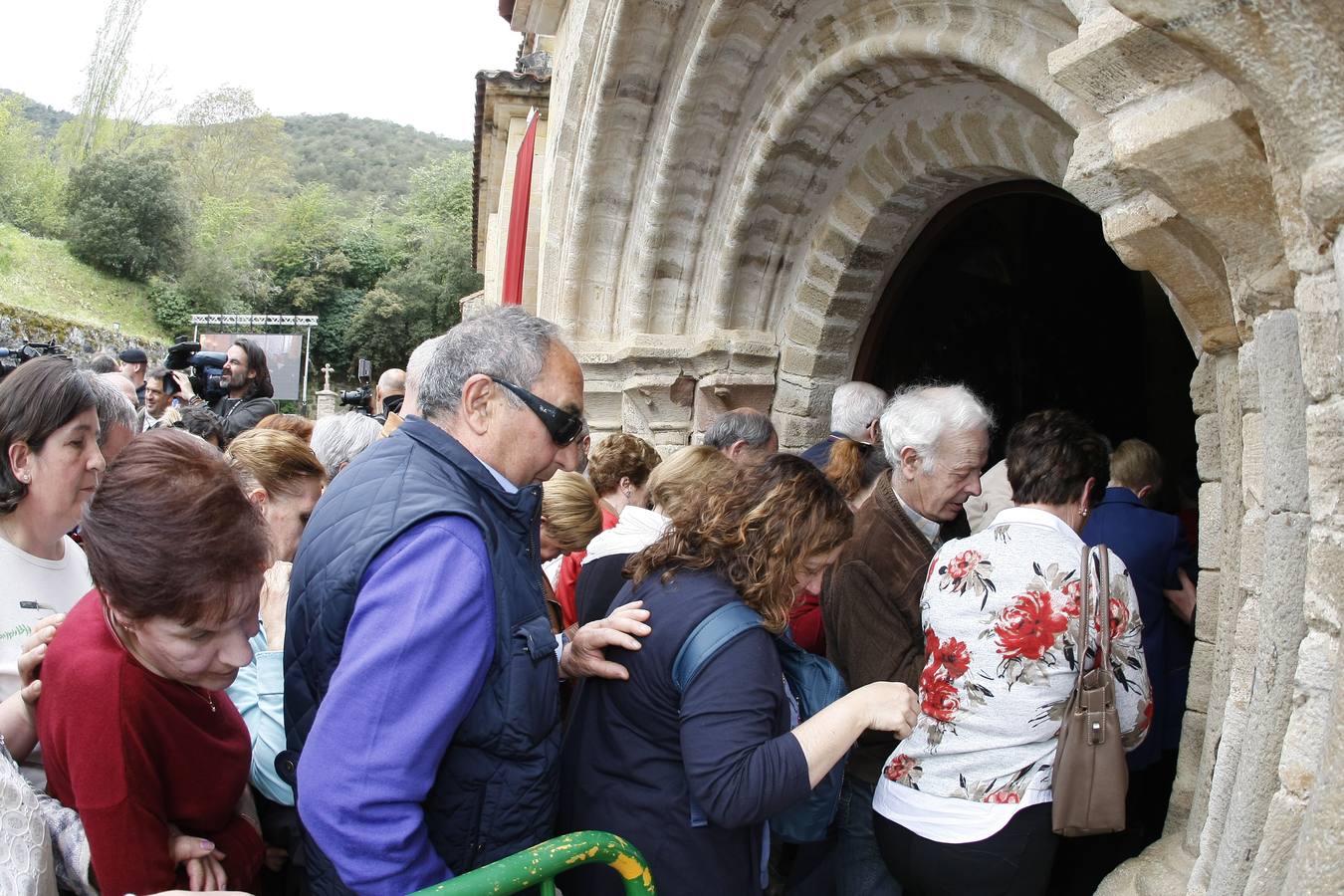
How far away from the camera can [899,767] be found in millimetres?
1987

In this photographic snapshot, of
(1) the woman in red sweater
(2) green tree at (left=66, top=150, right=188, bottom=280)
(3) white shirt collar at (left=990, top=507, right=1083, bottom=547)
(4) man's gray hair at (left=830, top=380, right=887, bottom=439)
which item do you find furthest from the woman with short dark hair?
(2) green tree at (left=66, top=150, right=188, bottom=280)

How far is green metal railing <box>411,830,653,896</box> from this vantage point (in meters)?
1.24

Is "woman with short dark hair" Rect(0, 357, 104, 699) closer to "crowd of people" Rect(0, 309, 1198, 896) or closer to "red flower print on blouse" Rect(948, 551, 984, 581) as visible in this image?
"crowd of people" Rect(0, 309, 1198, 896)

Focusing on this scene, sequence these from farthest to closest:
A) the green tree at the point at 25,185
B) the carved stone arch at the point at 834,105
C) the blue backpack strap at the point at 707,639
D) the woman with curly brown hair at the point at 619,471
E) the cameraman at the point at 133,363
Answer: the green tree at the point at 25,185 → the cameraman at the point at 133,363 → the woman with curly brown hair at the point at 619,471 → the carved stone arch at the point at 834,105 → the blue backpack strap at the point at 707,639

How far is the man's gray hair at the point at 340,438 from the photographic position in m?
3.28

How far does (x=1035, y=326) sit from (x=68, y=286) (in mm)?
31641

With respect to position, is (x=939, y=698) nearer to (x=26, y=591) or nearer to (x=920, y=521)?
(x=920, y=521)

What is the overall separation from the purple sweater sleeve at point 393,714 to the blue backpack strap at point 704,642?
353mm

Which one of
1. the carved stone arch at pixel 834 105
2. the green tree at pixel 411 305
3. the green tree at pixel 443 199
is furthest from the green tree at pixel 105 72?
the carved stone arch at pixel 834 105

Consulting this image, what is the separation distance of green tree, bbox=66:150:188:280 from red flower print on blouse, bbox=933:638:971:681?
115 ft

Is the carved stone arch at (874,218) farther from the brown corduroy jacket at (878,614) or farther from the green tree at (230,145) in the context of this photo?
the green tree at (230,145)

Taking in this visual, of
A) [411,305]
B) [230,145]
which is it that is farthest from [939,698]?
[230,145]

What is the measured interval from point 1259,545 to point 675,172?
3.35 m

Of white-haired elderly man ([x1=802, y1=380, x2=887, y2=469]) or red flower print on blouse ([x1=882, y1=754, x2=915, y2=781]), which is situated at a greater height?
white-haired elderly man ([x1=802, y1=380, x2=887, y2=469])
